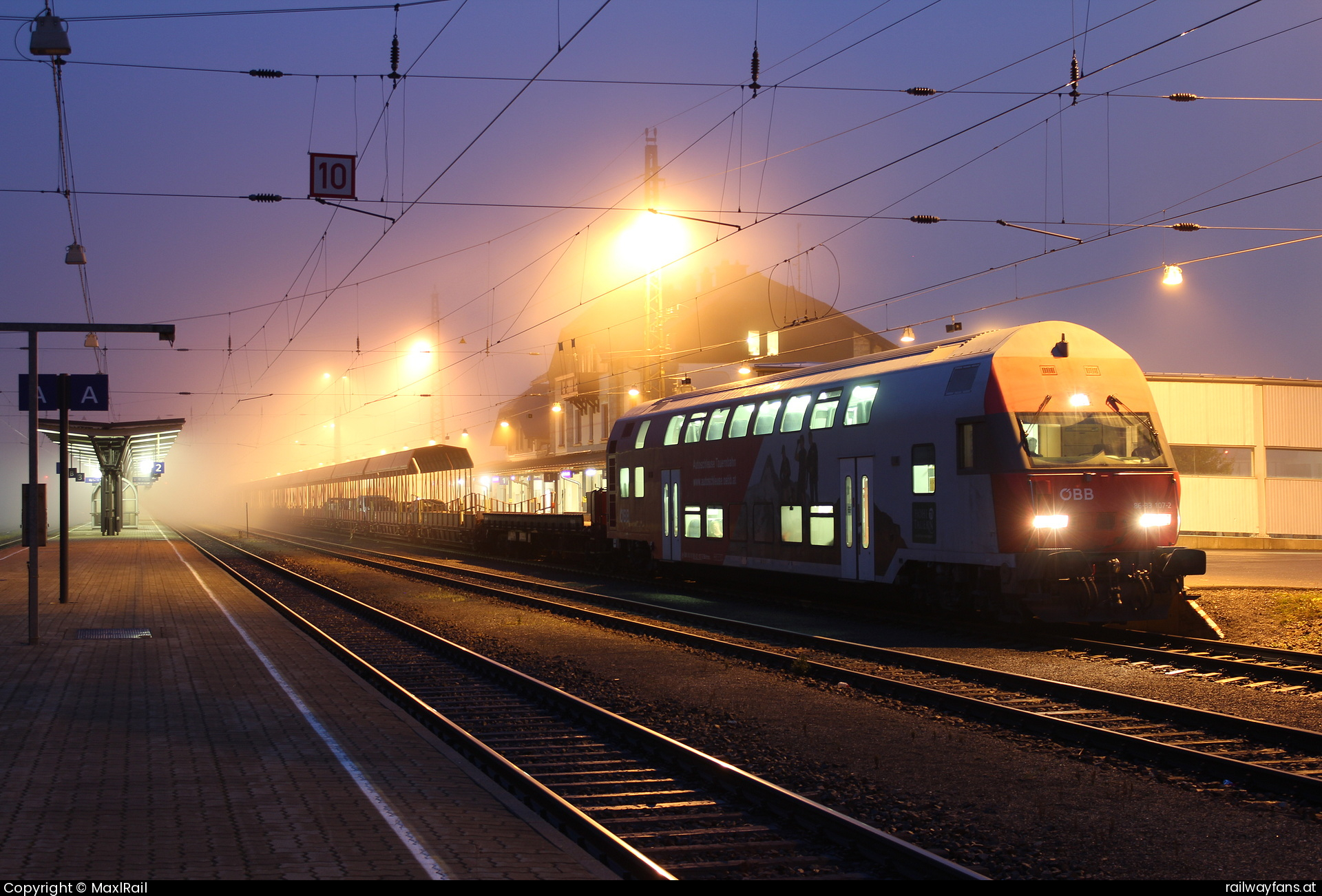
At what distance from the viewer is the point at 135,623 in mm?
16688

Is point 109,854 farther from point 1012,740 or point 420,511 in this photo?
point 420,511

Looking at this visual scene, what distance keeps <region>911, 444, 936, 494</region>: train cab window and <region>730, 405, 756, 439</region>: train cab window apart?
5.25 m

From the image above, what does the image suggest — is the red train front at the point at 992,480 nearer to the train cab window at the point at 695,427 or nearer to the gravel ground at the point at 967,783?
the gravel ground at the point at 967,783

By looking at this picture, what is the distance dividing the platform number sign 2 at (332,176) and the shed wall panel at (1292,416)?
103ft

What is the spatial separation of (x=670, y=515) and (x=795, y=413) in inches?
212

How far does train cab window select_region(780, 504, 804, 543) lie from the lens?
18703 millimetres

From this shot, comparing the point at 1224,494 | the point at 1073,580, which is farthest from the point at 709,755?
the point at 1224,494

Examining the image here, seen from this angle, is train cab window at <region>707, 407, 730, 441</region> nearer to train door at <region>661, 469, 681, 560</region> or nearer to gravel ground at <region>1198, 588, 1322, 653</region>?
train door at <region>661, 469, 681, 560</region>

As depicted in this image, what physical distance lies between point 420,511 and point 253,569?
62.0ft

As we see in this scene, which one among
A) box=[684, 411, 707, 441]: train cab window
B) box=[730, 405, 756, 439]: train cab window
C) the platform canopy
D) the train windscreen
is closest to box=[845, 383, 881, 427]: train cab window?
the train windscreen

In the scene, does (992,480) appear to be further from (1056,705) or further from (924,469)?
(1056,705)

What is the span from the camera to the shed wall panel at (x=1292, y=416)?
36875 mm

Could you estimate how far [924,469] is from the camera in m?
15.6

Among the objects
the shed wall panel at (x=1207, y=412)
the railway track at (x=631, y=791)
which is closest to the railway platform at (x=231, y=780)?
the railway track at (x=631, y=791)
